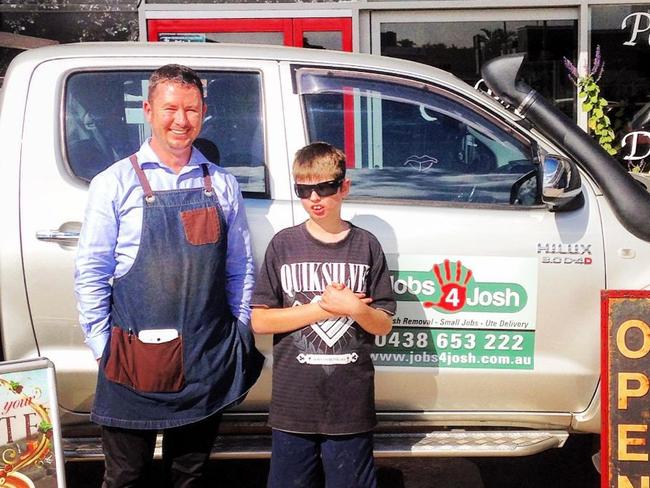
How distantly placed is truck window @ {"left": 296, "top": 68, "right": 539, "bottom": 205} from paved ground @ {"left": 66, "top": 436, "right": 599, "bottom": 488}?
1.52m

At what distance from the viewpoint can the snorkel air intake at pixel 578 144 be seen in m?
3.43

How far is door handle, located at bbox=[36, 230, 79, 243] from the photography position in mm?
3318

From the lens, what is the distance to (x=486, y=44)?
7922mm

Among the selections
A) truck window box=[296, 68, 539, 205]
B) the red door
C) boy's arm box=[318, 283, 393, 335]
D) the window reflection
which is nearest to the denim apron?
boy's arm box=[318, 283, 393, 335]

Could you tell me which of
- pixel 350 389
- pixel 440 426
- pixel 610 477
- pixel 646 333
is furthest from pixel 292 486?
pixel 646 333

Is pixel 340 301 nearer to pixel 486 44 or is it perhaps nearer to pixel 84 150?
pixel 84 150

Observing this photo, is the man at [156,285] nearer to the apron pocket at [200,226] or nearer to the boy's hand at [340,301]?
the apron pocket at [200,226]

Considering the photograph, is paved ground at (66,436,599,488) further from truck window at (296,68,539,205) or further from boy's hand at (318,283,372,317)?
boy's hand at (318,283,372,317)

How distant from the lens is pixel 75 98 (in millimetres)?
3504

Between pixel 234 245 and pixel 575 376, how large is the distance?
157cm

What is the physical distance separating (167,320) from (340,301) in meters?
0.58

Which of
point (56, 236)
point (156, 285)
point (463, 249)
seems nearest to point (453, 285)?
point (463, 249)

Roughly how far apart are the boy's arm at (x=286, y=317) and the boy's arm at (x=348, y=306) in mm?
48

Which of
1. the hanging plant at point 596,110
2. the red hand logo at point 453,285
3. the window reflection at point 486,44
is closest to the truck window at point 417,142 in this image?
the red hand logo at point 453,285
